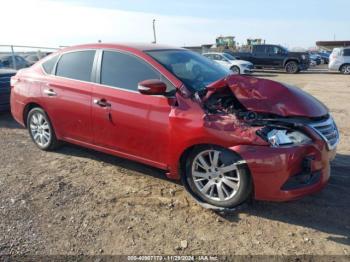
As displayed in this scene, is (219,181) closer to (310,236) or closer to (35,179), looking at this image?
(310,236)

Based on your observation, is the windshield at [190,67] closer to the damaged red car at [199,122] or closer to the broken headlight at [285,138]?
the damaged red car at [199,122]

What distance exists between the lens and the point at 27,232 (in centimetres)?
359

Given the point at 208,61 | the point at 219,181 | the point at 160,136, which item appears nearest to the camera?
the point at 219,181

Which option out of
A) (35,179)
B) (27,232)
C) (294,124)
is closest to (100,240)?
(27,232)

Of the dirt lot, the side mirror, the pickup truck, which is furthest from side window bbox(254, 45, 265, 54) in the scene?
the side mirror

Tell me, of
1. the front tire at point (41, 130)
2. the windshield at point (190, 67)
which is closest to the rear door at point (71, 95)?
the front tire at point (41, 130)

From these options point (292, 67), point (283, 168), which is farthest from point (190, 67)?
point (292, 67)

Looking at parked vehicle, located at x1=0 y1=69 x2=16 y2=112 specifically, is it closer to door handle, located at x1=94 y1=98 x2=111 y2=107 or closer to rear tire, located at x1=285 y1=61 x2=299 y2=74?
door handle, located at x1=94 y1=98 x2=111 y2=107

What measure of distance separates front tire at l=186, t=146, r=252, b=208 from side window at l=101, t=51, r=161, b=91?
3.55 ft

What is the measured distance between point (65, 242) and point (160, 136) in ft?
4.88

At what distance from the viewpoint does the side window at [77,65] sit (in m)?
5.07

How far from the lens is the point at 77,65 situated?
5234mm

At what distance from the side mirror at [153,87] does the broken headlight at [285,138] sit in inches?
48.1

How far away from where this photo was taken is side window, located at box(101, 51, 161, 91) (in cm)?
446
